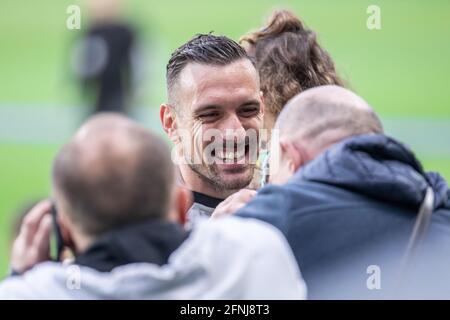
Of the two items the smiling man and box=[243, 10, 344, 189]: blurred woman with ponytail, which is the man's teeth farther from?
box=[243, 10, 344, 189]: blurred woman with ponytail

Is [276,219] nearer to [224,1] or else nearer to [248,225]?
[248,225]

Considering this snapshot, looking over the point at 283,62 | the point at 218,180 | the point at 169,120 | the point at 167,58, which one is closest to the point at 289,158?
the point at 218,180

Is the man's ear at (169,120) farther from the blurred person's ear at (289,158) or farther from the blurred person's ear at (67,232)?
the blurred person's ear at (67,232)

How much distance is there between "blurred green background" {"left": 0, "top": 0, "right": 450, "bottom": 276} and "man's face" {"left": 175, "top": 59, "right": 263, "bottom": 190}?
14.1 feet

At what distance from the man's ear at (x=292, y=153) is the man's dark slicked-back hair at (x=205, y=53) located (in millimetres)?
991

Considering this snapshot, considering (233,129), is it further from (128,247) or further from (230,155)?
(128,247)

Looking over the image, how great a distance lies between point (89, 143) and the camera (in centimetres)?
242

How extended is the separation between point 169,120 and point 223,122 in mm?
323

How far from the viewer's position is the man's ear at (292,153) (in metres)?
2.98

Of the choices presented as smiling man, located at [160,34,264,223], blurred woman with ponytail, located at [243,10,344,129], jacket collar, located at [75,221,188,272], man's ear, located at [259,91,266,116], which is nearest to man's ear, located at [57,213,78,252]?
jacket collar, located at [75,221,188,272]

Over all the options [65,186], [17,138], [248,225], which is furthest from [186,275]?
[17,138]

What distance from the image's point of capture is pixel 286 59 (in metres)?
4.21

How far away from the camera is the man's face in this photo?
3779 millimetres
